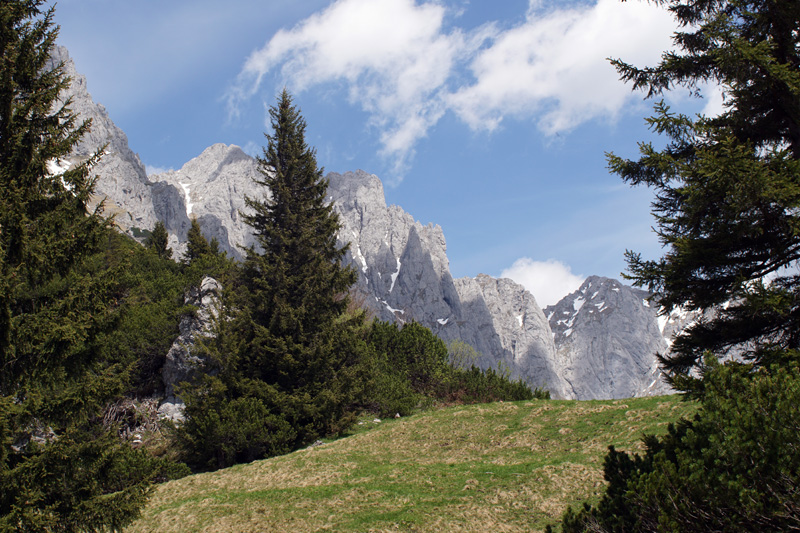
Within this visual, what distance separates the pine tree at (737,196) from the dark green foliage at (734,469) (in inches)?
68.3

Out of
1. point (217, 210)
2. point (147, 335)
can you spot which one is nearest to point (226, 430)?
point (147, 335)

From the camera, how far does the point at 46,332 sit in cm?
942

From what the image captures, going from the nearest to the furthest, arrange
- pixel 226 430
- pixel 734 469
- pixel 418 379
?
pixel 734 469 < pixel 226 430 < pixel 418 379

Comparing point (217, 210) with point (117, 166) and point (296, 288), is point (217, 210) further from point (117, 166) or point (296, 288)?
point (296, 288)

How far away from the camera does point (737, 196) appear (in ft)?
24.5

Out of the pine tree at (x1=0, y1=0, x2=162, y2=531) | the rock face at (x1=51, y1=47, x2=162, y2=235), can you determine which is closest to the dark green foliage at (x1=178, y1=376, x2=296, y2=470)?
the pine tree at (x1=0, y1=0, x2=162, y2=531)

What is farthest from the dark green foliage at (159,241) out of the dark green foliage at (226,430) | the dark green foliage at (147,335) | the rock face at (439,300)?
the rock face at (439,300)

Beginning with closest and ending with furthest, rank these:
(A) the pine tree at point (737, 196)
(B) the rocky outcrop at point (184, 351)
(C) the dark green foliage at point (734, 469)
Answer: (C) the dark green foliage at point (734, 469) → (A) the pine tree at point (737, 196) → (B) the rocky outcrop at point (184, 351)

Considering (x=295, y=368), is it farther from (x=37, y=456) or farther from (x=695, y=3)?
(x=695, y=3)

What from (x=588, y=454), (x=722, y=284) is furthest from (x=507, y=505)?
(x=722, y=284)

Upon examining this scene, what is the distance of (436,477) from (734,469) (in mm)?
9898

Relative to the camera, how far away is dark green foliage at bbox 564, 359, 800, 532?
4.65 metres

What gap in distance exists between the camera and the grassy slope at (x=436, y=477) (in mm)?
10852

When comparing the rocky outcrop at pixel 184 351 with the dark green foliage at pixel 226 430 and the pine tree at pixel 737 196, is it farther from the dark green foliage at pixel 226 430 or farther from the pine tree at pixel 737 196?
the pine tree at pixel 737 196
